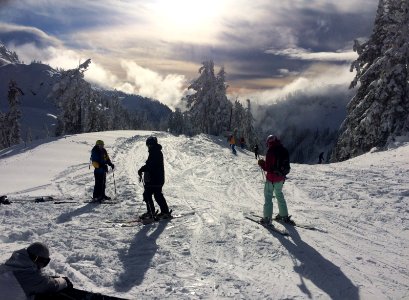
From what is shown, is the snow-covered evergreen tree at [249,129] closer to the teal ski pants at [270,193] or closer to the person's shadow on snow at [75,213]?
the person's shadow on snow at [75,213]

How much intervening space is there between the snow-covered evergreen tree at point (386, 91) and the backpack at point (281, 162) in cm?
1988

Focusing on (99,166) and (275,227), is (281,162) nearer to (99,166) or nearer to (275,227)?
(275,227)

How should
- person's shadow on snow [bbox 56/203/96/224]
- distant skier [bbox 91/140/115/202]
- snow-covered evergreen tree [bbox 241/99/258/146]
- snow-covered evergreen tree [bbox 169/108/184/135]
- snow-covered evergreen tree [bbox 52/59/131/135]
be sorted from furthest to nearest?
snow-covered evergreen tree [bbox 169/108/184/135] < snow-covered evergreen tree [bbox 241/99/258/146] < snow-covered evergreen tree [bbox 52/59/131/135] < distant skier [bbox 91/140/115/202] < person's shadow on snow [bbox 56/203/96/224]

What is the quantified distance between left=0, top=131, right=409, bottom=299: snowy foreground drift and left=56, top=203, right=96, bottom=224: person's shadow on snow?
0.08ft

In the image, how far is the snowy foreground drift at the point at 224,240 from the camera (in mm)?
6613

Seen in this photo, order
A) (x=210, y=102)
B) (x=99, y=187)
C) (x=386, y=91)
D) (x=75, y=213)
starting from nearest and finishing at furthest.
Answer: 1. (x=75, y=213)
2. (x=99, y=187)
3. (x=386, y=91)
4. (x=210, y=102)

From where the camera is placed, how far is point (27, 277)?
15.6ft

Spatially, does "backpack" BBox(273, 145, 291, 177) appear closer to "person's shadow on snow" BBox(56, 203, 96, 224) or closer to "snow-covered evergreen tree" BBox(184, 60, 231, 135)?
"person's shadow on snow" BBox(56, 203, 96, 224)

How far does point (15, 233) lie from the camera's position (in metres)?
8.96

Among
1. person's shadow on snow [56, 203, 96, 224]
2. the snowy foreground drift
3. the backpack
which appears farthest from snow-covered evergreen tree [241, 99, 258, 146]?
the backpack

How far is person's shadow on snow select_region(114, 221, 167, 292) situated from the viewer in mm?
6633

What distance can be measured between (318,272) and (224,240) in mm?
2251

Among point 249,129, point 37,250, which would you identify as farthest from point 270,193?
point 249,129

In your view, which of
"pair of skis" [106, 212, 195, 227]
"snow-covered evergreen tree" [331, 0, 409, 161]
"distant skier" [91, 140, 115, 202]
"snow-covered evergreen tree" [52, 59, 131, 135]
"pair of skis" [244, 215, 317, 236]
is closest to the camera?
"pair of skis" [244, 215, 317, 236]
